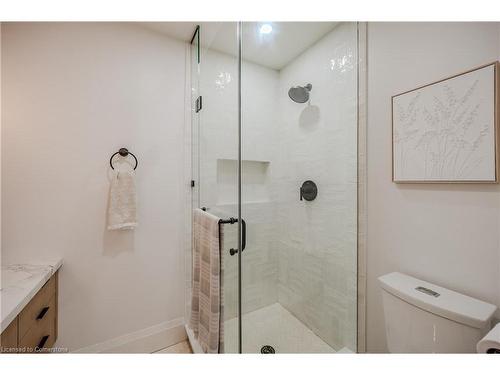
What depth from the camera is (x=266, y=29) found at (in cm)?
112

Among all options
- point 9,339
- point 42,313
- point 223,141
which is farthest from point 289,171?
point 42,313

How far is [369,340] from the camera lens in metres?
1.08

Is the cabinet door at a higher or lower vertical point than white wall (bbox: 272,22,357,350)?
lower

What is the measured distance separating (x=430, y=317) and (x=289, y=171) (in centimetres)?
87

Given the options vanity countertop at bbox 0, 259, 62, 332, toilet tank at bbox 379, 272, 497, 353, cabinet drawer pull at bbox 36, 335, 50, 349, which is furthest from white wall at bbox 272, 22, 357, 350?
cabinet drawer pull at bbox 36, 335, 50, 349

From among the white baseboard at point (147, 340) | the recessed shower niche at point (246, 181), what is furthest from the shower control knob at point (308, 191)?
the white baseboard at point (147, 340)

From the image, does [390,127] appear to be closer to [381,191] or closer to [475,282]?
[381,191]

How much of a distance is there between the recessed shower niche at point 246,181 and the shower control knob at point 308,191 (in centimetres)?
23

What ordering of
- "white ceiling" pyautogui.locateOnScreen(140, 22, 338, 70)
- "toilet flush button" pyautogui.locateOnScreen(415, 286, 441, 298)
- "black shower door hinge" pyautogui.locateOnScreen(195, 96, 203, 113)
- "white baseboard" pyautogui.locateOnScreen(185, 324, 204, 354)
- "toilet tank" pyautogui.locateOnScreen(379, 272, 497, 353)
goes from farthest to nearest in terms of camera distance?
1. "black shower door hinge" pyautogui.locateOnScreen(195, 96, 203, 113)
2. "white baseboard" pyautogui.locateOnScreen(185, 324, 204, 354)
3. "white ceiling" pyautogui.locateOnScreen(140, 22, 338, 70)
4. "toilet flush button" pyautogui.locateOnScreen(415, 286, 441, 298)
5. "toilet tank" pyautogui.locateOnScreen(379, 272, 497, 353)

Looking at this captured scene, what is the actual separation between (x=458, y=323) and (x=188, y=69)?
2.00 m

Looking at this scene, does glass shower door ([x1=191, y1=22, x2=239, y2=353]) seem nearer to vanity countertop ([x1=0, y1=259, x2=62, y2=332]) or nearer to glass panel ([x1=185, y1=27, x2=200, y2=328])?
glass panel ([x1=185, y1=27, x2=200, y2=328])

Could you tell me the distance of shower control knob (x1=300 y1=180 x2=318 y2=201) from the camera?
49.3 inches

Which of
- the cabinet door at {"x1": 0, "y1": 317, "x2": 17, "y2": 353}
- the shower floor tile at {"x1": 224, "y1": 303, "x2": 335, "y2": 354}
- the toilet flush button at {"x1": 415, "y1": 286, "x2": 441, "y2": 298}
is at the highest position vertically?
the toilet flush button at {"x1": 415, "y1": 286, "x2": 441, "y2": 298}

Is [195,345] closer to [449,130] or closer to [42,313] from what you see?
[42,313]
